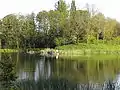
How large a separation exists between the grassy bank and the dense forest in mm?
4274

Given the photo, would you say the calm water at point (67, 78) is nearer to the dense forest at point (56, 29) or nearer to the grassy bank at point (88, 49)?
the grassy bank at point (88, 49)

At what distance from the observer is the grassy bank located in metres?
67.9

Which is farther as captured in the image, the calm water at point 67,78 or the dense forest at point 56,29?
the dense forest at point 56,29

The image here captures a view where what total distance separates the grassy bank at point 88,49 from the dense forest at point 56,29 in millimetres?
4274

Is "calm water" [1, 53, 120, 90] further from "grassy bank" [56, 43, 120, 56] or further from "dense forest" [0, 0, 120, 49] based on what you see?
"dense forest" [0, 0, 120, 49]

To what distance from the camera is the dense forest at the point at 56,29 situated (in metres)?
79.4

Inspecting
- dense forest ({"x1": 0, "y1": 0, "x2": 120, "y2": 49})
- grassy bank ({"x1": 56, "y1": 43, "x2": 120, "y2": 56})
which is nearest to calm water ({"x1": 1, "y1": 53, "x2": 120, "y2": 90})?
grassy bank ({"x1": 56, "y1": 43, "x2": 120, "y2": 56})

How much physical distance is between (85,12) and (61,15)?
8.04 meters

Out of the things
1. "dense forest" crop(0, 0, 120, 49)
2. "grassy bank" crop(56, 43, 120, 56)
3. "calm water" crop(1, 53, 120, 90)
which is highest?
"dense forest" crop(0, 0, 120, 49)

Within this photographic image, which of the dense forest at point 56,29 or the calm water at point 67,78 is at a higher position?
the dense forest at point 56,29

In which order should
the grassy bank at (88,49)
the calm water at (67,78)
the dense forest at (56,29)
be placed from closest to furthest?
the calm water at (67,78) < the grassy bank at (88,49) < the dense forest at (56,29)

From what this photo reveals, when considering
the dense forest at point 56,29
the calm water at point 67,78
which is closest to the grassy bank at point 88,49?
the dense forest at point 56,29

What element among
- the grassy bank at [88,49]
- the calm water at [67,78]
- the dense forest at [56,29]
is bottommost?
the calm water at [67,78]

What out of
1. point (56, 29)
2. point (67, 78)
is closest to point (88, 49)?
point (56, 29)
